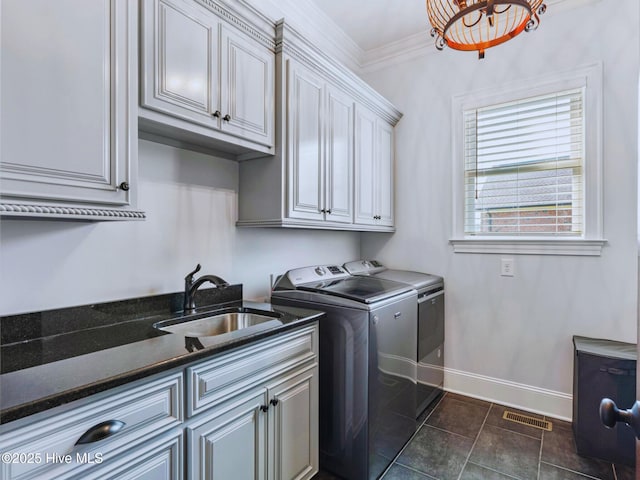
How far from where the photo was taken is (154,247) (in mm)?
1673

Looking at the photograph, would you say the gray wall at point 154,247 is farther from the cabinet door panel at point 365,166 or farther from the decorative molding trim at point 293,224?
the cabinet door panel at point 365,166

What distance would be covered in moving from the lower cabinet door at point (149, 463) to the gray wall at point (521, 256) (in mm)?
2330

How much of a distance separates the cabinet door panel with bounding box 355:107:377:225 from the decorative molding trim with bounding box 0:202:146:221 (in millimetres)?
1623

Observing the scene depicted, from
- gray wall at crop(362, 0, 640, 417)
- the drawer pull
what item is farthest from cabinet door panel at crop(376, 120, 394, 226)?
the drawer pull

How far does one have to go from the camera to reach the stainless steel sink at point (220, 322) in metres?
1.61

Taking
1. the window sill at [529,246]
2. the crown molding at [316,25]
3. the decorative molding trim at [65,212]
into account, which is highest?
the crown molding at [316,25]

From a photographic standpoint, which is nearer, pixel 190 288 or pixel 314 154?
pixel 190 288

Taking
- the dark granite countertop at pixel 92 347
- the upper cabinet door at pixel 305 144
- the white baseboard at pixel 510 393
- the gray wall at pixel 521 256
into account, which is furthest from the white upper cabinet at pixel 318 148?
the white baseboard at pixel 510 393

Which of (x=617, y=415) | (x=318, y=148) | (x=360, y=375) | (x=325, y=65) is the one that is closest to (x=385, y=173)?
(x=318, y=148)

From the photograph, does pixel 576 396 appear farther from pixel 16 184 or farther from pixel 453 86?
pixel 16 184

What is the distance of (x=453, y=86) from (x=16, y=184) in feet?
9.58

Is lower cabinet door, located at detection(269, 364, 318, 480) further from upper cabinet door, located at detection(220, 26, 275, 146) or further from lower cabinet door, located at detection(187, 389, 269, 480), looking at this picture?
upper cabinet door, located at detection(220, 26, 275, 146)

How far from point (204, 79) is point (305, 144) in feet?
2.26

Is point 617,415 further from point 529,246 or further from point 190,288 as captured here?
point 529,246
